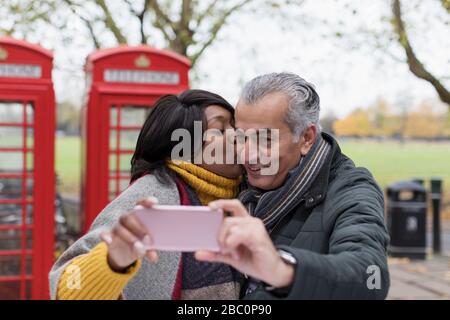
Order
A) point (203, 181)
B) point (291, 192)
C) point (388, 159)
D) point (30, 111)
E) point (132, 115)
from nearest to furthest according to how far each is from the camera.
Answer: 1. point (291, 192)
2. point (203, 181)
3. point (30, 111)
4. point (132, 115)
5. point (388, 159)

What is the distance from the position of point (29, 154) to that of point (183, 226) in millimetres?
4512

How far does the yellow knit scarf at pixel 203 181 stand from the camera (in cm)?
192

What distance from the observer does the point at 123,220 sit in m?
1.27

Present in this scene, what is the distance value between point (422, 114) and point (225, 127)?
111 feet

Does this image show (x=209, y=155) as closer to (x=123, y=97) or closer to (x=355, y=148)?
(x=123, y=97)

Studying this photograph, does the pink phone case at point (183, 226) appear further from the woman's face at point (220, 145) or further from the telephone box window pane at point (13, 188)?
the telephone box window pane at point (13, 188)

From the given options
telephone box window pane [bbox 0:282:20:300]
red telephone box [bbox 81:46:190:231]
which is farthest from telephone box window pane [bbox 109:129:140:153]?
telephone box window pane [bbox 0:282:20:300]

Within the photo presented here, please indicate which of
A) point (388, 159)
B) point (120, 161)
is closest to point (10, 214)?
point (120, 161)

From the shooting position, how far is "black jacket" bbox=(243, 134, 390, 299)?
124cm

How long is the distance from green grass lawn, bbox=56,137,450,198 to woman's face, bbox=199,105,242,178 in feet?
50.9

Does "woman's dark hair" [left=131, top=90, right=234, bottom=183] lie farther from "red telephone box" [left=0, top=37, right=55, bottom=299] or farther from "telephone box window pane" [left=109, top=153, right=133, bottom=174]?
"telephone box window pane" [left=109, top=153, right=133, bottom=174]

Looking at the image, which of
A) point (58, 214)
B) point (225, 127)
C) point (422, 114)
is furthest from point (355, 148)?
point (225, 127)

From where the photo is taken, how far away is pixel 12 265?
5832mm

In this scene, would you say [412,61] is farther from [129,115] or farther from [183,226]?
[183,226]
